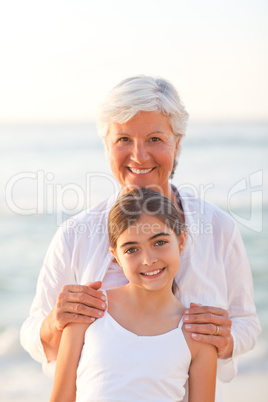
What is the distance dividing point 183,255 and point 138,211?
45 cm

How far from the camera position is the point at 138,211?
257 cm

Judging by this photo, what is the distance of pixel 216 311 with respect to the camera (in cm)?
257

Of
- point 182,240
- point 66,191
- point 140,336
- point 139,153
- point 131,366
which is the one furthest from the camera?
point 66,191

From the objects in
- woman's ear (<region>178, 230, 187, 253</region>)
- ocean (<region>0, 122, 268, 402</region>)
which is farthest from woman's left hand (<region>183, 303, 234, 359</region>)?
ocean (<region>0, 122, 268, 402</region>)

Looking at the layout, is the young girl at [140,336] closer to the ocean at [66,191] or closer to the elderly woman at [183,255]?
the elderly woman at [183,255]

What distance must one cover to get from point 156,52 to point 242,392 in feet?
41.7

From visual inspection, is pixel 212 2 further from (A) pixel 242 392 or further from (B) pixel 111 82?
(A) pixel 242 392

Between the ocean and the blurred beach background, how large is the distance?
47 mm

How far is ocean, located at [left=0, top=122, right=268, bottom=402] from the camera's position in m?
6.54

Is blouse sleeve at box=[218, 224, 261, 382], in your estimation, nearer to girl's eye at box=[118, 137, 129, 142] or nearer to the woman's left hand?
the woman's left hand

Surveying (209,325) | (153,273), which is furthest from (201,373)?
(153,273)

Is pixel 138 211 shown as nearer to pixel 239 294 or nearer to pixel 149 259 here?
pixel 149 259

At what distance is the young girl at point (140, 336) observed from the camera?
2.37 meters

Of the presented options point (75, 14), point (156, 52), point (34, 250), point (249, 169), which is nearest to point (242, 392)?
point (34, 250)
